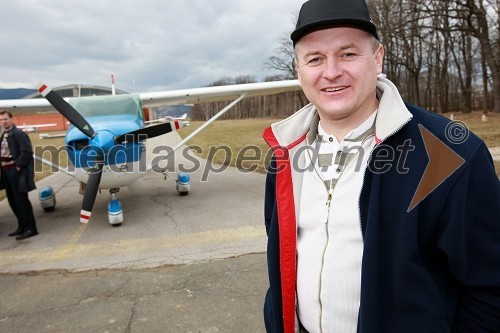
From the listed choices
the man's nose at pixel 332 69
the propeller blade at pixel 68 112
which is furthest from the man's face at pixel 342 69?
the propeller blade at pixel 68 112

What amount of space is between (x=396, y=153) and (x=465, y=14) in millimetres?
32675

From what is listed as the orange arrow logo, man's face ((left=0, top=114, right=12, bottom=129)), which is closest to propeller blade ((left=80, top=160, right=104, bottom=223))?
man's face ((left=0, top=114, right=12, bottom=129))

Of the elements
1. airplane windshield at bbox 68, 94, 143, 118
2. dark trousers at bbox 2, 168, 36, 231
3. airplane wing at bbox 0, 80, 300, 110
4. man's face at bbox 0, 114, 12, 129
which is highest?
airplane wing at bbox 0, 80, 300, 110

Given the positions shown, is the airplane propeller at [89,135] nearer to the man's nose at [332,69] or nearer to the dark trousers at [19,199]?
the dark trousers at [19,199]

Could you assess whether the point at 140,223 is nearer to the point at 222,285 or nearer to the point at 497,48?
the point at 222,285

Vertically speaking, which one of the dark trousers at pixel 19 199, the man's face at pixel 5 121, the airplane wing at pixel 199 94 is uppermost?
the airplane wing at pixel 199 94

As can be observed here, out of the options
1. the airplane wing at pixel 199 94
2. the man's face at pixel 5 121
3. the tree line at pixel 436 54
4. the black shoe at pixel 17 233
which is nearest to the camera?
the man's face at pixel 5 121

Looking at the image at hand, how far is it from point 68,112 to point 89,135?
2.03 ft

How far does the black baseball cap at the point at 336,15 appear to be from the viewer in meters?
1.12

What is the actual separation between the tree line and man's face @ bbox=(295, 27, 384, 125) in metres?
12.0

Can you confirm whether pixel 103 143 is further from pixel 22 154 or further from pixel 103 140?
pixel 22 154

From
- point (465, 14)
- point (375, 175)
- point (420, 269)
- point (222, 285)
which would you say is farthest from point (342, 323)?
point (465, 14)

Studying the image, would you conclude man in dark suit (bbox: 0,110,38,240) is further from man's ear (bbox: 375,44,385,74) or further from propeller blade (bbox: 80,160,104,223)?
man's ear (bbox: 375,44,385,74)

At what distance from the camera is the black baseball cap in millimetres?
1121
